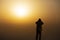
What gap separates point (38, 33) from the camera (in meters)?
2.99

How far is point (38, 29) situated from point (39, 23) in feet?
0.28

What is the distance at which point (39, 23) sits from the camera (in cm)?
302

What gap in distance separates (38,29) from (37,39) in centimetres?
13

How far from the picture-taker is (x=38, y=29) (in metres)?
2.98

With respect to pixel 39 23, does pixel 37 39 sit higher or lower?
lower

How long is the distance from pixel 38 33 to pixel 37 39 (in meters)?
0.08

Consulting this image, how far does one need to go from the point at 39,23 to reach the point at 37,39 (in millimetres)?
207

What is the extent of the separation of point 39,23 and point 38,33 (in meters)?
0.13
